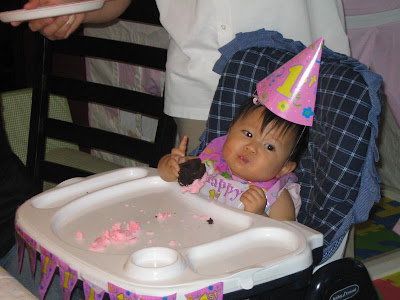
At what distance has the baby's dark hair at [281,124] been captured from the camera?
1120mm

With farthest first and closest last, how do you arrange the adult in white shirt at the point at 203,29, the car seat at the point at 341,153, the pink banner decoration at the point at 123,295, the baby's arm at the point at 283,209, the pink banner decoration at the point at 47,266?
1. the adult in white shirt at the point at 203,29
2. the baby's arm at the point at 283,209
3. the car seat at the point at 341,153
4. the pink banner decoration at the point at 47,266
5. the pink banner decoration at the point at 123,295

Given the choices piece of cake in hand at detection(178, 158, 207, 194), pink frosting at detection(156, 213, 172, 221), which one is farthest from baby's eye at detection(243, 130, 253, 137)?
pink frosting at detection(156, 213, 172, 221)

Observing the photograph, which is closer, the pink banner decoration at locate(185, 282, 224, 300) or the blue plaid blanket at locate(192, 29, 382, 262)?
the pink banner decoration at locate(185, 282, 224, 300)

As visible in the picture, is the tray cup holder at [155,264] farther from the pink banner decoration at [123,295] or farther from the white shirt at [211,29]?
the white shirt at [211,29]

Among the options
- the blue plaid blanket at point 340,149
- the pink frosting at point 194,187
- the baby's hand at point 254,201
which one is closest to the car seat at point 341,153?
the blue plaid blanket at point 340,149

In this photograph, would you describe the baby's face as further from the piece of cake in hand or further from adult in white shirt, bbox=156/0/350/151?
adult in white shirt, bbox=156/0/350/151

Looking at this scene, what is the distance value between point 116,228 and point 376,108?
47 cm

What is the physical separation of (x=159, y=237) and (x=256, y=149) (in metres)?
0.29

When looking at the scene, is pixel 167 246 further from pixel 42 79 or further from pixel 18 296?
pixel 42 79

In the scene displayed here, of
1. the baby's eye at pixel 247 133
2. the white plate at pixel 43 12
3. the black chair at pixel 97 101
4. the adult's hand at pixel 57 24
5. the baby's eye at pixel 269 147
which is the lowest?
the black chair at pixel 97 101

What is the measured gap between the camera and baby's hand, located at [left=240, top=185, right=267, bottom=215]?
103 cm

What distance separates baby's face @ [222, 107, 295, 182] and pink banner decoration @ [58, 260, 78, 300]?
0.41m

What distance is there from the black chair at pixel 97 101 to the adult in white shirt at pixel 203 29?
0.08m

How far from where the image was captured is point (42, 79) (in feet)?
5.54
